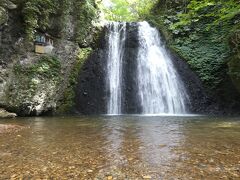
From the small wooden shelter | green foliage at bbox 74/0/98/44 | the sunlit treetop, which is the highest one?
the sunlit treetop

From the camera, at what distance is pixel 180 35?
603 inches

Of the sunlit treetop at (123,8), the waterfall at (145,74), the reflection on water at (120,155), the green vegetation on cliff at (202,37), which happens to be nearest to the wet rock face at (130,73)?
the waterfall at (145,74)

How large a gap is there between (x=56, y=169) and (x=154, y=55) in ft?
37.7

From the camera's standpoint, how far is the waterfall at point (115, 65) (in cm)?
1247

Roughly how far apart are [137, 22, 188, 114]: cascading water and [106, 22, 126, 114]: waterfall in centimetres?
92

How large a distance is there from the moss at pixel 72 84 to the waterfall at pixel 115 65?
1.23m

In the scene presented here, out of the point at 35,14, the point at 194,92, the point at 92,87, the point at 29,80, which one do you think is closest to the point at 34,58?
the point at 29,80

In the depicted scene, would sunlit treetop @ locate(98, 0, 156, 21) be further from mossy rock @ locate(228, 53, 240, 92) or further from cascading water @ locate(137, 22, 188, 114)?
mossy rock @ locate(228, 53, 240, 92)

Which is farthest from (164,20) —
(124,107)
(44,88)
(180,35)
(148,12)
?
(44,88)

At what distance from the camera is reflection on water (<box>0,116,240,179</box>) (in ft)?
10.2

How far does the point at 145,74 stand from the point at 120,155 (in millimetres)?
9712

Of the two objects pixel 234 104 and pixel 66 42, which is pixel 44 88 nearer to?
pixel 66 42

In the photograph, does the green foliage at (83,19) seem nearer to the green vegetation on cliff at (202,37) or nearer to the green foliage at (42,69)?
the green foliage at (42,69)

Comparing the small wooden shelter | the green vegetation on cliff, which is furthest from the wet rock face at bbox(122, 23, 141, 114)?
the small wooden shelter
